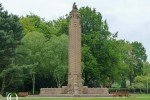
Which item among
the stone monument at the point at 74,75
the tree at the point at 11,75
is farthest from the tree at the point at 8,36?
the stone monument at the point at 74,75

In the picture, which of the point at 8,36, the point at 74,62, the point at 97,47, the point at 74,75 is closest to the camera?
the point at 8,36

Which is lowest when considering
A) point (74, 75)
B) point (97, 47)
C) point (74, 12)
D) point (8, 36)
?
point (74, 75)

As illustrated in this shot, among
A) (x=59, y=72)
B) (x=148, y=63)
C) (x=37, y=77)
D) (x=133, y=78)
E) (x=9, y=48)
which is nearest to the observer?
(x=9, y=48)

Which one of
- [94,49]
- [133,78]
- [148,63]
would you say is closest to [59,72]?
[94,49]

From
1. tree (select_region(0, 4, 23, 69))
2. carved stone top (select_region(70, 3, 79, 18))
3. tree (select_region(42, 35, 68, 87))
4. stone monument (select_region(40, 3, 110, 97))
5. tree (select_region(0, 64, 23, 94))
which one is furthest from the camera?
tree (select_region(42, 35, 68, 87))

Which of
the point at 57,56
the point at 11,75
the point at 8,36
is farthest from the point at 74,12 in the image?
the point at 8,36

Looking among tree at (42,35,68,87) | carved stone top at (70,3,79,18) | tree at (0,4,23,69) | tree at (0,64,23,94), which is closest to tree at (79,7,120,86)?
tree at (42,35,68,87)

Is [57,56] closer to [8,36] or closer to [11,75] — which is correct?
[11,75]

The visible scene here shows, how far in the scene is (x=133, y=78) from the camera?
125m

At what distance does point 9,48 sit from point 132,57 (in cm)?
7398

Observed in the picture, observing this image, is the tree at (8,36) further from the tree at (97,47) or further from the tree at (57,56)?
the tree at (97,47)

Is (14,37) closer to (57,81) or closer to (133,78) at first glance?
(57,81)

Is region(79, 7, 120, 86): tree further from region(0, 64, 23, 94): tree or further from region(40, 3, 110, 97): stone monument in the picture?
region(40, 3, 110, 97): stone monument

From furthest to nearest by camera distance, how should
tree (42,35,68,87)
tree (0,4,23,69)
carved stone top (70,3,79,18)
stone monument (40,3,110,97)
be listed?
tree (42,35,68,87)
carved stone top (70,3,79,18)
stone monument (40,3,110,97)
tree (0,4,23,69)
